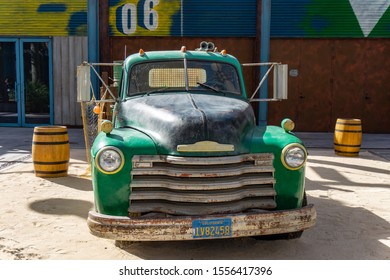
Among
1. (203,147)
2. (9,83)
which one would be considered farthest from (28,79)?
(203,147)

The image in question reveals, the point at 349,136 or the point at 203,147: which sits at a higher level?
the point at 203,147

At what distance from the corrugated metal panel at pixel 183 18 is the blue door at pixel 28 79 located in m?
2.69

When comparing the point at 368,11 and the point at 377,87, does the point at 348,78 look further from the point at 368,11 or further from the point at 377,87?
the point at 368,11

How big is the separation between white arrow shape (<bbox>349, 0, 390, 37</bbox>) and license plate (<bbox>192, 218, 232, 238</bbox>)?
41.0 ft

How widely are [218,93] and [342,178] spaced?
12.6 ft

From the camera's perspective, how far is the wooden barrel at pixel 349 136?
1022 cm

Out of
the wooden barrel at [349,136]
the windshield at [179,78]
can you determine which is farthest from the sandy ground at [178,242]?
the wooden barrel at [349,136]

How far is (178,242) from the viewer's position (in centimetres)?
476

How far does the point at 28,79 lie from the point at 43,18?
2.10 meters

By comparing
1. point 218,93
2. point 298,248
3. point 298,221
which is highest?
point 218,93

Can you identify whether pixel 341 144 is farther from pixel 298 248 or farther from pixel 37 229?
pixel 37 229

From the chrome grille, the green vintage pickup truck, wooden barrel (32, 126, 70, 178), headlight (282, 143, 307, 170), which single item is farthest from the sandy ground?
headlight (282, 143, 307, 170)

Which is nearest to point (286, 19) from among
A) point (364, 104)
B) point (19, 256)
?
point (364, 104)
